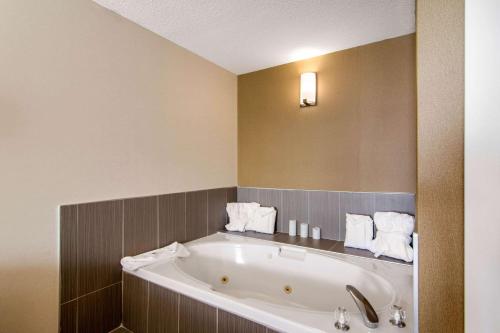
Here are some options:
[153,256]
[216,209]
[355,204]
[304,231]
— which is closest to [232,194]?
[216,209]

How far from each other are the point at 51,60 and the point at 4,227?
3.06 ft

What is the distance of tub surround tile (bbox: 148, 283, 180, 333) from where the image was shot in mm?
1392

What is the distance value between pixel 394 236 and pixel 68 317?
7.33 feet

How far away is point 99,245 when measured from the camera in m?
1.58

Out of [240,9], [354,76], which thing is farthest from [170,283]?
[354,76]

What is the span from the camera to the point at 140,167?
1835 mm

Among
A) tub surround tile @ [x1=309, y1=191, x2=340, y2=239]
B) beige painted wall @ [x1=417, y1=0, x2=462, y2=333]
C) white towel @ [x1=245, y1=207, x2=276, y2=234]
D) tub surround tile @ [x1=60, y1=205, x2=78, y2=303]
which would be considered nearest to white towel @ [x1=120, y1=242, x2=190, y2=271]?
tub surround tile @ [x1=60, y1=205, x2=78, y2=303]

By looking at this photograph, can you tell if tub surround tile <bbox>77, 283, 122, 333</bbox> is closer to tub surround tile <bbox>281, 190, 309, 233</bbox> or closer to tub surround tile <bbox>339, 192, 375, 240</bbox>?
tub surround tile <bbox>281, 190, 309, 233</bbox>

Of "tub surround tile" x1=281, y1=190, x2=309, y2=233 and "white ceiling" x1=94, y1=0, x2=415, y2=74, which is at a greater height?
"white ceiling" x1=94, y1=0, x2=415, y2=74

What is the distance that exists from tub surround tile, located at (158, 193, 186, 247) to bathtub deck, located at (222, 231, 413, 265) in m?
0.56

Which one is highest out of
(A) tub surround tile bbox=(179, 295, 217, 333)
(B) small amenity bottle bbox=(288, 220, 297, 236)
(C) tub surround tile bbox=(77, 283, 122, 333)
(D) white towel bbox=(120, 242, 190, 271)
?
(B) small amenity bottle bbox=(288, 220, 297, 236)

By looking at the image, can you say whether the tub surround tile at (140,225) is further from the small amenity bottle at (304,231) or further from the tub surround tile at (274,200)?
the small amenity bottle at (304,231)

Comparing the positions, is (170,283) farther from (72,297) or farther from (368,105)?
(368,105)

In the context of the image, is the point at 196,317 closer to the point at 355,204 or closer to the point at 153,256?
the point at 153,256
